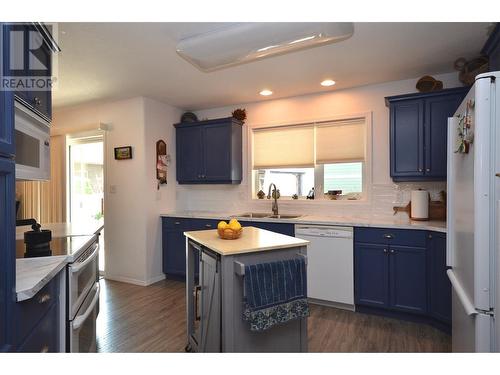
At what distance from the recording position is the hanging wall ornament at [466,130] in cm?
145

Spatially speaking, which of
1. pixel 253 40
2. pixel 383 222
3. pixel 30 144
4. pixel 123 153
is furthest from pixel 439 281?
pixel 123 153

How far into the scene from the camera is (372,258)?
2.90m

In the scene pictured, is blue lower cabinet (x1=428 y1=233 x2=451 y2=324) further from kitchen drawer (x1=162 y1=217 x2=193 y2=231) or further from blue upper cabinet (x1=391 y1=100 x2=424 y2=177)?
kitchen drawer (x1=162 y1=217 x2=193 y2=231)

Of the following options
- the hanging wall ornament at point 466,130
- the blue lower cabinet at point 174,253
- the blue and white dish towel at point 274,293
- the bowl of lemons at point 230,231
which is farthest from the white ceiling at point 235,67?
the blue lower cabinet at point 174,253

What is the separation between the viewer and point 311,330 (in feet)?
8.57

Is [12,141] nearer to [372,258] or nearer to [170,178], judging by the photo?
[372,258]

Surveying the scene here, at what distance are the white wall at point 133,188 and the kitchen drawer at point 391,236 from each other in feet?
8.59

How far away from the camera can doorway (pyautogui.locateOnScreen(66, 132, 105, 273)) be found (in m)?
4.41

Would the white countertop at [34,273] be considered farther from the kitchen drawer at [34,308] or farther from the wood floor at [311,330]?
the wood floor at [311,330]

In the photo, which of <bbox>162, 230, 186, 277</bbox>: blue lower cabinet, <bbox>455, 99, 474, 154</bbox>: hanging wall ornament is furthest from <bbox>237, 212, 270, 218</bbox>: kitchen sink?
<bbox>455, 99, 474, 154</bbox>: hanging wall ornament
